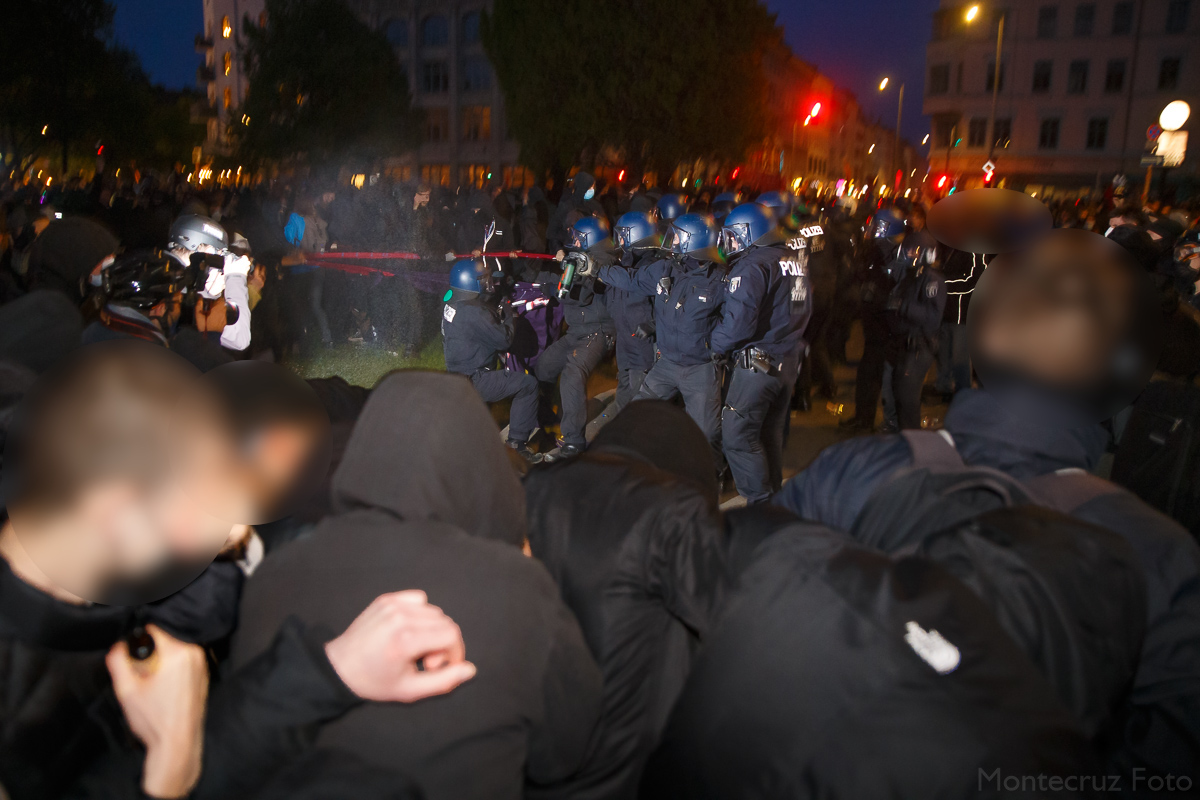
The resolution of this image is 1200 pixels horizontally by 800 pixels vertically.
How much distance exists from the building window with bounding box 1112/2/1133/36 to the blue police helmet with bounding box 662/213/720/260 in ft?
186

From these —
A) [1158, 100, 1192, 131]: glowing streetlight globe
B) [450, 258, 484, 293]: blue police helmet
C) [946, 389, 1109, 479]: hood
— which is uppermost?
[1158, 100, 1192, 131]: glowing streetlight globe

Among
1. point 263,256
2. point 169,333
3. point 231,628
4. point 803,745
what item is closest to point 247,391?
point 231,628

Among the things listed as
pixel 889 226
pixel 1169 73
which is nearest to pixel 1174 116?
pixel 889 226

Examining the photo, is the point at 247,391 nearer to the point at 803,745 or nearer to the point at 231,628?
the point at 231,628

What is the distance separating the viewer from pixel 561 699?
5.35ft

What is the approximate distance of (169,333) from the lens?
143 inches

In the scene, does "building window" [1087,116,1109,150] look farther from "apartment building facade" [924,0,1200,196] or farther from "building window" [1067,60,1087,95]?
"building window" [1067,60,1087,95]

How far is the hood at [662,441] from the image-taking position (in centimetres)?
236

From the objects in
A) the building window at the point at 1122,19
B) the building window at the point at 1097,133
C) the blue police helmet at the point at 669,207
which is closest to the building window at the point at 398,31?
the building window at the point at 1097,133

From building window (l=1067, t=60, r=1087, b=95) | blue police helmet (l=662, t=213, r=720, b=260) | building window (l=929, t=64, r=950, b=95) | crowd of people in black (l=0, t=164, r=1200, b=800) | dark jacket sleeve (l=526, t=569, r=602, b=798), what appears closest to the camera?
crowd of people in black (l=0, t=164, r=1200, b=800)

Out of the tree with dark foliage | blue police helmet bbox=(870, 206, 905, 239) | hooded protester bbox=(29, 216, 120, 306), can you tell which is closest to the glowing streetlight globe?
blue police helmet bbox=(870, 206, 905, 239)

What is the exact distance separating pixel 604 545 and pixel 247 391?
0.98m

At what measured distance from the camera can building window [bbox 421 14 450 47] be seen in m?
54.5

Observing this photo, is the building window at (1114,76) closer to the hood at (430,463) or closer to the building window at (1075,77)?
the building window at (1075,77)
